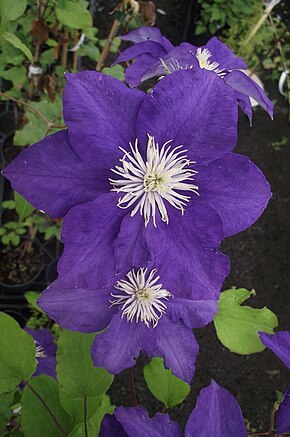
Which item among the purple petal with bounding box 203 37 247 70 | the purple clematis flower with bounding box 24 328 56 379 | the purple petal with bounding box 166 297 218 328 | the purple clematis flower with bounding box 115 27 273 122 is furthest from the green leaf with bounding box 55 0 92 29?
the purple clematis flower with bounding box 24 328 56 379

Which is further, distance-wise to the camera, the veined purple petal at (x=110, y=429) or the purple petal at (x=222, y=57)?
the purple petal at (x=222, y=57)

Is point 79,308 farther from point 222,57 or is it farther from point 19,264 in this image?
point 19,264

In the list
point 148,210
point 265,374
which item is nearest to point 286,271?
point 265,374

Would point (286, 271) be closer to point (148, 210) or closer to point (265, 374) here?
point (265, 374)

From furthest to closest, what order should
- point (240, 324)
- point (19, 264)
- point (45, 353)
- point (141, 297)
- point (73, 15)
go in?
point (19, 264)
point (45, 353)
point (73, 15)
point (240, 324)
point (141, 297)

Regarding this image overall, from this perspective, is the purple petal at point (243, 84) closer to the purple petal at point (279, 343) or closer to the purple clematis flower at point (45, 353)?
the purple petal at point (279, 343)

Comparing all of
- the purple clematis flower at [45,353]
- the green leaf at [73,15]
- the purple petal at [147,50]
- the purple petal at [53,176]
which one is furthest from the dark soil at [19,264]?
the purple petal at [53,176]

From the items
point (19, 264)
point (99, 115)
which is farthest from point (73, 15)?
point (19, 264)
